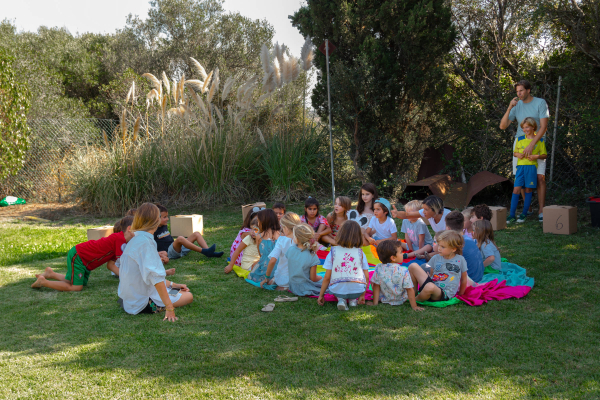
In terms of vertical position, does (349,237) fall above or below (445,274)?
above

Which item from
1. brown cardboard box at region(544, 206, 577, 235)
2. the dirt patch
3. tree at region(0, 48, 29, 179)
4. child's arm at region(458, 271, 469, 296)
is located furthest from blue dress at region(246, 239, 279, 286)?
tree at region(0, 48, 29, 179)

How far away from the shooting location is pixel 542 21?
25.2ft

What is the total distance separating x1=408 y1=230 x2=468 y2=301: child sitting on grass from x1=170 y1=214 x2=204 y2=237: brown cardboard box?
135 inches

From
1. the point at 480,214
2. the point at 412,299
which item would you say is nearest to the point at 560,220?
the point at 480,214

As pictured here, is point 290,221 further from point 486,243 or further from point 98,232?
point 98,232

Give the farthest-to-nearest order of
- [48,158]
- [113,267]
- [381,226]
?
[48,158] → [381,226] → [113,267]

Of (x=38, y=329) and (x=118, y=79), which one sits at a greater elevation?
(x=118, y=79)

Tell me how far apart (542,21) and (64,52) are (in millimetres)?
20732

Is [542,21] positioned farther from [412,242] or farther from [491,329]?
[491,329]

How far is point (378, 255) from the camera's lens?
3.81 metres

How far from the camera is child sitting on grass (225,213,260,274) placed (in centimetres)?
486

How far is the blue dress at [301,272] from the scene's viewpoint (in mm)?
4055

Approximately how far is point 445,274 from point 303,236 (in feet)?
4.01

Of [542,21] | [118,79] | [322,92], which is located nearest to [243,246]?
[322,92]
